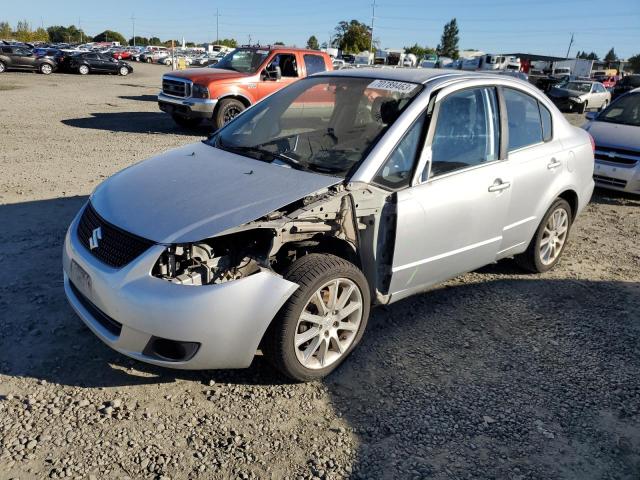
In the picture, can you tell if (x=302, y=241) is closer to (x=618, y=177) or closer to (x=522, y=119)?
(x=522, y=119)

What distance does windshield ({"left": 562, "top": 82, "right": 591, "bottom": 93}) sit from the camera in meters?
23.8

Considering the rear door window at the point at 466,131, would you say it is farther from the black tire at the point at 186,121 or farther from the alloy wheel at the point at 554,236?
the black tire at the point at 186,121

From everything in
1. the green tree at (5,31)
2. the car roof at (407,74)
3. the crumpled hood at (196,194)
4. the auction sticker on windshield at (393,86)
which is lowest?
the crumpled hood at (196,194)

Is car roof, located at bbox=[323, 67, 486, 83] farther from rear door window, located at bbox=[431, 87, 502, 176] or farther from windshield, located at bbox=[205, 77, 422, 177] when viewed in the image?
rear door window, located at bbox=[431, 87, 502, 176]

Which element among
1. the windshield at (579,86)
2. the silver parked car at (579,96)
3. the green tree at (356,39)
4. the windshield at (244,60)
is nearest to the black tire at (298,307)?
the windshield at (244,60)

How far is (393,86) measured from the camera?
382 centimetres

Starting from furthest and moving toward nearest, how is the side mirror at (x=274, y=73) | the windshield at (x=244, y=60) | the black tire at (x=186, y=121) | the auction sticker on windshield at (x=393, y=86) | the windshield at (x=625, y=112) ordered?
the black tire at (x=186, y=121) → the windshield at (x=244, y=60) → the side mirror at (x=274, y=73) → the windshield at (x=625, y=112) → the auction sticker on windshield at (x=393, y=86)

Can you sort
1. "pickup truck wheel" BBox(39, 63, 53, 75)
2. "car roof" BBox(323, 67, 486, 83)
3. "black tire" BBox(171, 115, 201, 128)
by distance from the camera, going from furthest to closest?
"pickup truck wheel" BBox(39, 63, 53, 75)
"black tire" BBox(171, 115, 201, 128)
"car roof" BBox(323, 67, 486, 83)

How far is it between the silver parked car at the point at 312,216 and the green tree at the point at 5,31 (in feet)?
288

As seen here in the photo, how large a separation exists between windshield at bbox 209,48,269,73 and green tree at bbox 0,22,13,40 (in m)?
78.5

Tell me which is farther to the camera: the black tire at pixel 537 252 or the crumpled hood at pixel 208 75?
the crumpled hood at pixel 208 75

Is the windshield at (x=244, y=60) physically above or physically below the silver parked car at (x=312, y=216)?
above

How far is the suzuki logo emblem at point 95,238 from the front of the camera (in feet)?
9.83

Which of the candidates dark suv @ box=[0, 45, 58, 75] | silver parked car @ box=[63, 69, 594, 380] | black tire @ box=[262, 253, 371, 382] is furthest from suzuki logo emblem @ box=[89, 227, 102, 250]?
dark suv @ box=[0, 45, 58, 75]
